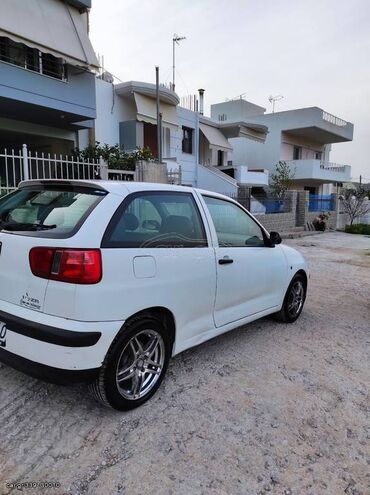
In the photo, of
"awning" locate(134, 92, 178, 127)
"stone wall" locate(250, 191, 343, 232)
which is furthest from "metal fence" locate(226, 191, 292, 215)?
"awning" locate(134, 92, 178, 127)

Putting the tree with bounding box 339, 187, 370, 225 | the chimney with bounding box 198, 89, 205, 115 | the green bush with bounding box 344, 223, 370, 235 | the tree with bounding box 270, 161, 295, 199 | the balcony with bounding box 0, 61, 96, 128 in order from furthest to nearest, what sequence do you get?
the tree with bounding box 270, 161, 295, 199, the tree with bounding box 339, 187, 370, 225, the chimney with bounding box 198, 89, 205, 115, the green bush with bounding box 344, 223, 370, 235, the balcony with bounding box 0, 61, 96, 128

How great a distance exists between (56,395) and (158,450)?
1038 millimetres

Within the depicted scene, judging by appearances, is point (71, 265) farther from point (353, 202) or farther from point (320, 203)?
point (353, 202)

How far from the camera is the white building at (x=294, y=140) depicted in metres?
25.1

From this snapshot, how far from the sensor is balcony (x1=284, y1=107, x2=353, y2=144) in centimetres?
2462

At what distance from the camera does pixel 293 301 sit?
4.95 metres

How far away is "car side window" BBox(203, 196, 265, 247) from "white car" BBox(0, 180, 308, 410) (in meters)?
0.04

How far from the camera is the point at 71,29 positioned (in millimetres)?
10477

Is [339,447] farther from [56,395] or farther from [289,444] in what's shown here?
[56,395]

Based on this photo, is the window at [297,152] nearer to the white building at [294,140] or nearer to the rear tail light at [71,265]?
the white building at [294,140]

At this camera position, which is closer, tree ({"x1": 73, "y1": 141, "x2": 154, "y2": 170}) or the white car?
the white car

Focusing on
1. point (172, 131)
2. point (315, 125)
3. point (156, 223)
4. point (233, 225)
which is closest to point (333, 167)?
point (315, 125)

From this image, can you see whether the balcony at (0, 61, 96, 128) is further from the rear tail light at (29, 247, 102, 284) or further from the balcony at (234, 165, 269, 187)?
the balcony at (234, 165, 269, 187)

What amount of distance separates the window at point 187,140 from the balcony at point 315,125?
8.84 metres
